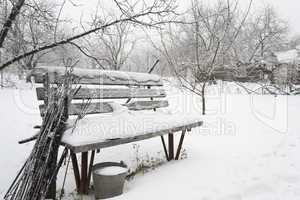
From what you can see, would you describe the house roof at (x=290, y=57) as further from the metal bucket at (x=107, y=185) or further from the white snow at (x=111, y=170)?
the metal bucket at (x=107, y=185)

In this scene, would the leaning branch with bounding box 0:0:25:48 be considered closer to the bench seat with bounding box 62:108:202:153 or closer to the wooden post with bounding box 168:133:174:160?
the bench seat with bounding box 62:108:202:153

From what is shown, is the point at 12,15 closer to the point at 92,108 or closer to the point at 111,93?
the point at 92,108

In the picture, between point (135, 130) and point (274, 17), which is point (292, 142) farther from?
point (274, 17)

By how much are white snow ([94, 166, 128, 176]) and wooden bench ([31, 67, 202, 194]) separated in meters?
0.13

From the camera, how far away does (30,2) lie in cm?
A: 305

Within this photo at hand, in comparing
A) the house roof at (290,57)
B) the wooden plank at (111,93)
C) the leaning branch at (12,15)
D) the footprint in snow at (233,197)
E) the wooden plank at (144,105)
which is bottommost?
the footprint in snow at (233,197)

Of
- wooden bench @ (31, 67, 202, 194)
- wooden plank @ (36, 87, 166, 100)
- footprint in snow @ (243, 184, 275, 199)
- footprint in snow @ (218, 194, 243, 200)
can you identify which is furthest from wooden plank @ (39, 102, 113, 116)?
footprint in snow @ (243, 184, 275, 199)

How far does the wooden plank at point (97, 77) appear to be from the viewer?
2994mm

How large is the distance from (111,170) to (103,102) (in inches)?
47.5

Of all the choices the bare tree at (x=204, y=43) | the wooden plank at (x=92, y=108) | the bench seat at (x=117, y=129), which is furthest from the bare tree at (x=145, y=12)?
the bare tree at (x=204, y=43)

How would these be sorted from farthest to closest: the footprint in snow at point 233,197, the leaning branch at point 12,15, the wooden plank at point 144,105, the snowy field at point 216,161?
1. the wooden plank at point 144,105
2. the leaning branch at point 12,15
3. the snowy field at point 216,161
4. the footprint in snow at point 233,197

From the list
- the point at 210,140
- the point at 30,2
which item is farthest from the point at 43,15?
the point at 210,140

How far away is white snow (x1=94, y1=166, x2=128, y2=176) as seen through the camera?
2.41 m

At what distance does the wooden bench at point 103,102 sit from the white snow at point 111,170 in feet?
0.43
